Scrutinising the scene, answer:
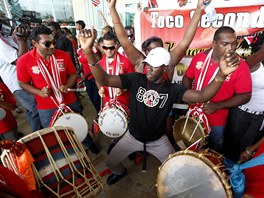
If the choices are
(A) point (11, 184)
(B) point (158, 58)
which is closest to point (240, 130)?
(B) point (158, 58)

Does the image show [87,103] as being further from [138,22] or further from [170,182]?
[170,182]

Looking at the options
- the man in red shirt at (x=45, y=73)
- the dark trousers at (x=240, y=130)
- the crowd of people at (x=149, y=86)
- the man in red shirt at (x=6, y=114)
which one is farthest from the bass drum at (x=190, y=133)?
the man in red shirt at (x=6, y=114)

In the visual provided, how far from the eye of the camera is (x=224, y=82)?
7.70 ft

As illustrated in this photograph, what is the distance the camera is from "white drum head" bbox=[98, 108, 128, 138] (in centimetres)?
272

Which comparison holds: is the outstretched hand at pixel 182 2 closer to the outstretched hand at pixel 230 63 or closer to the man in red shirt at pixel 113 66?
the man in red shirt at pixel 113 66

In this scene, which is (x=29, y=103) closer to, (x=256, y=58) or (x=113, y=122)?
(x=113, y=122)

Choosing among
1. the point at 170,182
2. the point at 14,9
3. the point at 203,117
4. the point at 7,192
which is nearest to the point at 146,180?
the point at 170,182

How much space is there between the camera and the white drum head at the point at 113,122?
107 inches

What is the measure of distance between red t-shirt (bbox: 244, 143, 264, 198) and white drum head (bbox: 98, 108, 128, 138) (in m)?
1.55

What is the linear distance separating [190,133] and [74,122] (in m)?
1.63

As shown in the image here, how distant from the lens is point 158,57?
2059 millimetres

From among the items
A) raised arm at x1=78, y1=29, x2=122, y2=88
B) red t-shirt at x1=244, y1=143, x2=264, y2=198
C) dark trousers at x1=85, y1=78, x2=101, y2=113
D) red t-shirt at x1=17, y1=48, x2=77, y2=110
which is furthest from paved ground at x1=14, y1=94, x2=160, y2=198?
raised arm at x1=78, y1=29, x2=122, y2=88

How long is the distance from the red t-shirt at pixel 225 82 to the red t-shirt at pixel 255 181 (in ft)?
2.99

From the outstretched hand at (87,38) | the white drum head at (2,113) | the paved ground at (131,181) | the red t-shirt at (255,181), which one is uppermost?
the outstretched hand at (87,38)
